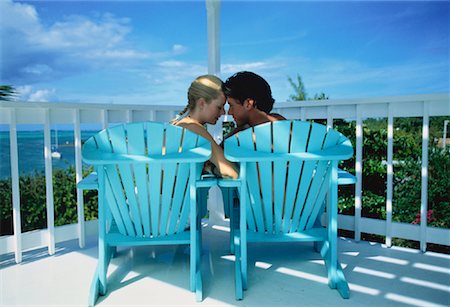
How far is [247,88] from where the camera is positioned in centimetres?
254

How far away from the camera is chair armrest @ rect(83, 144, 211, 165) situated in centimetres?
194

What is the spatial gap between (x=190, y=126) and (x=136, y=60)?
22.1m

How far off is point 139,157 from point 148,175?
0.15m

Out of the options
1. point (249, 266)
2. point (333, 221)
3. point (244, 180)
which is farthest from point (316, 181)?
point (249, 266)

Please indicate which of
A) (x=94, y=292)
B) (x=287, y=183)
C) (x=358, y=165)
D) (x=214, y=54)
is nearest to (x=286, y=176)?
(x=287, y=183)

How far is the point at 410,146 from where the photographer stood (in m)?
4.58

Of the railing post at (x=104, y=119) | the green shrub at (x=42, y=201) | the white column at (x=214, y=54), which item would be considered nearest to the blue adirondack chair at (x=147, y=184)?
the railing post at (x=104, y=119)

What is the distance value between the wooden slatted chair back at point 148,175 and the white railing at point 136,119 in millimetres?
814

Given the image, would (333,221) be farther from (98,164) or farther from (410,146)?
(410,146)

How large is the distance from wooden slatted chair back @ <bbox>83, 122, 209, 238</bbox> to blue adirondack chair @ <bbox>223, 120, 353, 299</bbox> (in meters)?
0.27

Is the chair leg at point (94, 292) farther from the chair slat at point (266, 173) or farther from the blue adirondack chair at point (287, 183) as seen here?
the chair slat at point (266, 173)

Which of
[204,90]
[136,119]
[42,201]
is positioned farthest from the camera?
[42,201]

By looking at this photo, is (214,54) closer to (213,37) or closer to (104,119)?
(213,37)

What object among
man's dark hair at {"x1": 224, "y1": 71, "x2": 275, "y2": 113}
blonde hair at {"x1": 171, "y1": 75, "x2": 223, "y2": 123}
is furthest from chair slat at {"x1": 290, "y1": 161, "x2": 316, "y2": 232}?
blonde hair at {"x1": 171, "y1": 75, "x2": 223, "y2": 123}
